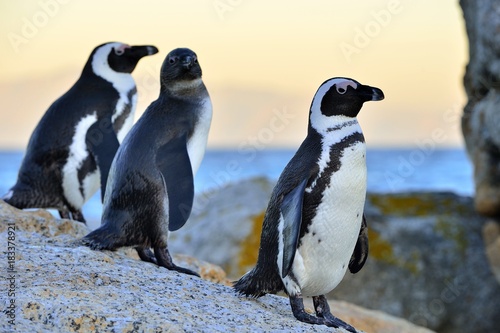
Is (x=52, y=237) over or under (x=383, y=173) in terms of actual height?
over

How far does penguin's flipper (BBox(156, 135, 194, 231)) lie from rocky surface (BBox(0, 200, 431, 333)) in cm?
39

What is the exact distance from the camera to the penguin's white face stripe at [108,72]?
5.98 metres

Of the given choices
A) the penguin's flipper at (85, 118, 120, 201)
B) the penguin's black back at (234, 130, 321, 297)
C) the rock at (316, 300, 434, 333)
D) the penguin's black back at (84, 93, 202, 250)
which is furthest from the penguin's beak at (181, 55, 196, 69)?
the rock at (316, 300, 434, 333)

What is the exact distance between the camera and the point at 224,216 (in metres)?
8.33

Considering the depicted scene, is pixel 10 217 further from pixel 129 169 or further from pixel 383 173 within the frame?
pixel 383 173

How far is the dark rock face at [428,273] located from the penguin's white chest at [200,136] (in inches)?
133

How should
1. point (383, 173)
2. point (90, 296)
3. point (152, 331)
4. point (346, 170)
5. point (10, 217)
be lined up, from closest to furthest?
point (152, 331) < point (90, 296) < point (346, 170) < point (10, 217) < point (383, 173)

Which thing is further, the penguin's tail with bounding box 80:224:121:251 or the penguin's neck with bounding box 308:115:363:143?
the penguin's tail with bounding box 80:224:121:251

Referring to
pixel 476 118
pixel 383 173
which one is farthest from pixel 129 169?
pixel 383 173

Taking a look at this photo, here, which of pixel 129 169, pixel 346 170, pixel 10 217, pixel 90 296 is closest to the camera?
pixel 90 296

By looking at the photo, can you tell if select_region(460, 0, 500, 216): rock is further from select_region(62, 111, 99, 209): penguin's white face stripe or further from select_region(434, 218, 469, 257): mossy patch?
select_region(62, 111, 99, 209): penguin's white face stripe

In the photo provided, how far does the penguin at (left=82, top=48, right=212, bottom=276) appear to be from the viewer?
15.1ft

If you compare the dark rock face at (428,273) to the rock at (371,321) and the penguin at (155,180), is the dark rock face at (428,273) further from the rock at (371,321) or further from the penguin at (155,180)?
the penguin at (155,180)

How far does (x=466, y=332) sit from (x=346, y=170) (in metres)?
4.99
